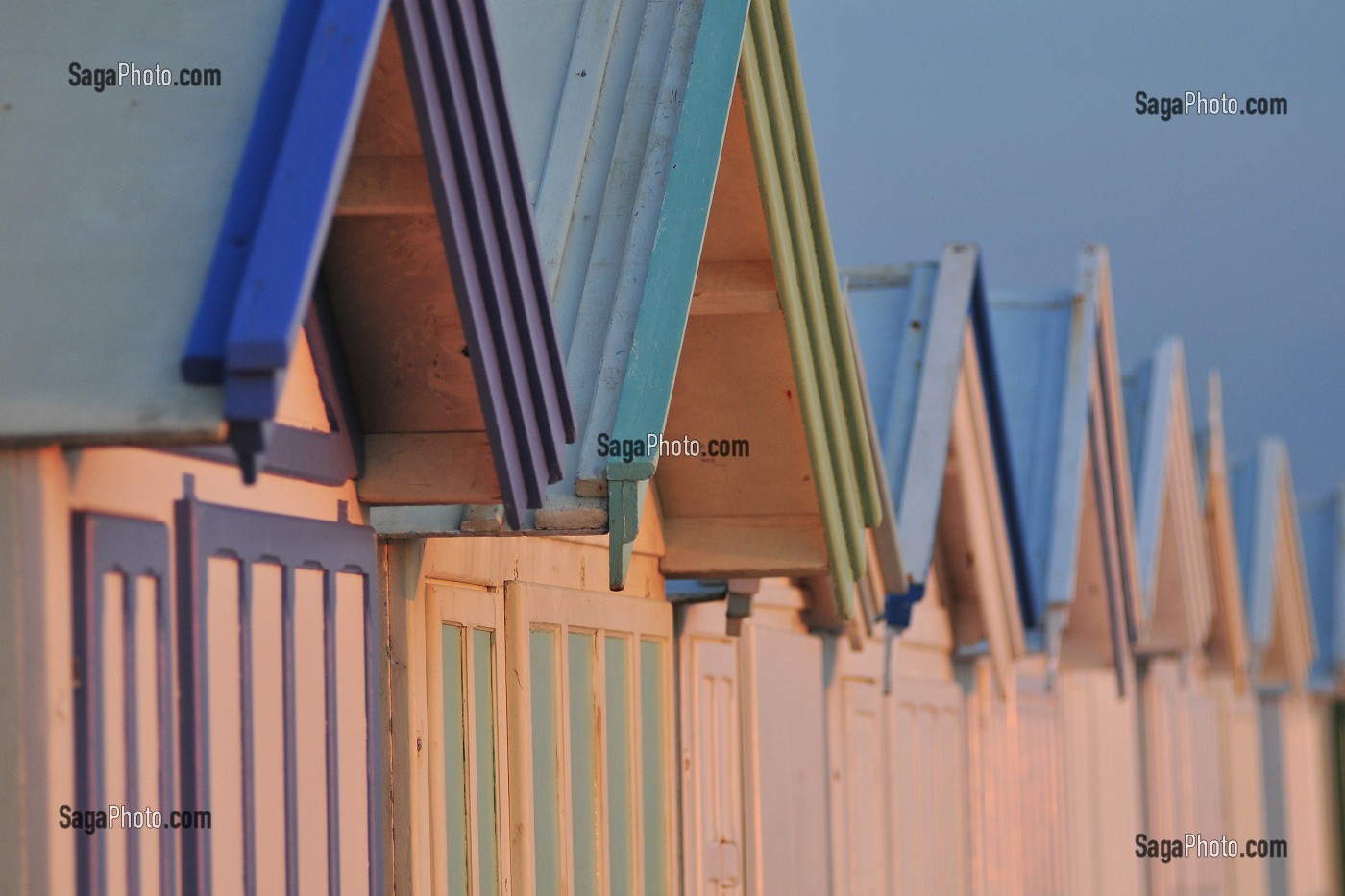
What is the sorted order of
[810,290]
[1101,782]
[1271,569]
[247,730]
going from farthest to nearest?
[1271,569] < [1101,782] < [810,290] < [247,730]

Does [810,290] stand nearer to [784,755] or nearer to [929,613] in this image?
[784,755]

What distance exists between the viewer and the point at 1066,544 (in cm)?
1298

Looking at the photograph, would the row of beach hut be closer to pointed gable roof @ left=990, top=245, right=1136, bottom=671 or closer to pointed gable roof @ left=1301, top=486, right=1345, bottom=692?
pointed gable roof @ left=990, top=245, right=1136, bottom=671

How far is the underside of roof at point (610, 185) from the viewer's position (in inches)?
226

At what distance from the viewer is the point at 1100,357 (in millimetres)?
14852

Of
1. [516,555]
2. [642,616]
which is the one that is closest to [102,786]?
[516,555]

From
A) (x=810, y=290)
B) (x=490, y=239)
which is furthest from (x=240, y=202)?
(x=810, y=290)

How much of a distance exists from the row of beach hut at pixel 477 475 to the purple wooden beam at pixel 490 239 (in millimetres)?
12

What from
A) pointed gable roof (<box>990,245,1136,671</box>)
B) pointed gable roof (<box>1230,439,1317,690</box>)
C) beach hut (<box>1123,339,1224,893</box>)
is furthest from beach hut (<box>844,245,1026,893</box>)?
pointed gable roof (<box>1230,439,1317,690</box>)

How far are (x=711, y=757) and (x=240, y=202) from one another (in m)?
5.57

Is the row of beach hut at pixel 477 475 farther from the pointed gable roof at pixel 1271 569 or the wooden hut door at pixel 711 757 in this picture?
the pointed gable roof at pixel 1271 569

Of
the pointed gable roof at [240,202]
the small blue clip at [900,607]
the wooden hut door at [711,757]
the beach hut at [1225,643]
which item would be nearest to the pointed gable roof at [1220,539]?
the beach hut at [1225,643]

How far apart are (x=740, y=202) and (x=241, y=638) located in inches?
114

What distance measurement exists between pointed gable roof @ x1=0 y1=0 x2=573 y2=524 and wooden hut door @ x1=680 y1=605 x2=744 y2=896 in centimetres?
428
